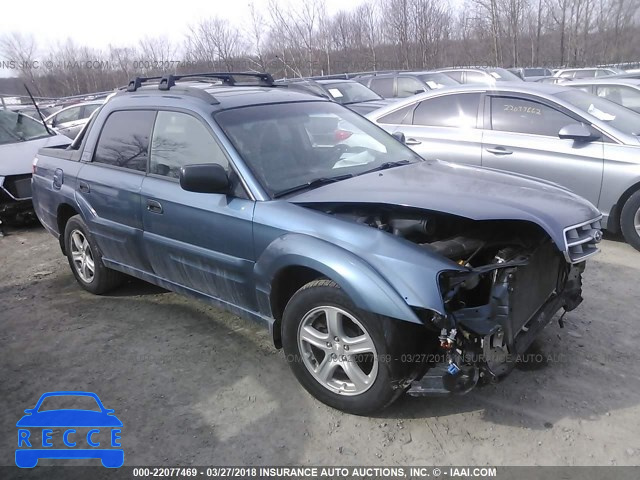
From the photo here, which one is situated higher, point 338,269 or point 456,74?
point 456,74

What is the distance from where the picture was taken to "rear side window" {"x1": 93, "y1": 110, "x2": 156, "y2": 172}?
4113 millimetres

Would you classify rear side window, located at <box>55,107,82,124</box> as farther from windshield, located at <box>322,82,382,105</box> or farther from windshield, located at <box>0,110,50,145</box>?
windshield, located at <box>322,82,382,105</box>

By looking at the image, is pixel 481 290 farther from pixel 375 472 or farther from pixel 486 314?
pixel 375 472

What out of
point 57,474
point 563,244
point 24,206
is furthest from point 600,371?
point 24,206

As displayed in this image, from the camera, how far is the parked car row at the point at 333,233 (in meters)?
2.72

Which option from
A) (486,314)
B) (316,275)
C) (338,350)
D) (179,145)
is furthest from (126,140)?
(486,314)

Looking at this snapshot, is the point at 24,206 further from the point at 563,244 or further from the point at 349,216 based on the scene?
the point at 563,244

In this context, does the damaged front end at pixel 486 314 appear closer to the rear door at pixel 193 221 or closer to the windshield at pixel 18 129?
A: the rear door at pixel 193 221

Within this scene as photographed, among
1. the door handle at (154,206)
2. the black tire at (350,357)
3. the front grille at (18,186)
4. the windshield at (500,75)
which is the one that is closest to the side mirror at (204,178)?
the door handle at (154,206)

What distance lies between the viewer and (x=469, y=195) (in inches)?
121

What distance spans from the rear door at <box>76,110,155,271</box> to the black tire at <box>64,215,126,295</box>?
0.17m

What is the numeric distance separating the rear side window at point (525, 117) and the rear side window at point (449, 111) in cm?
25

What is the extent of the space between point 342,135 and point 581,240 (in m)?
1.87

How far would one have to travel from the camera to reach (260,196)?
3.27 metres
